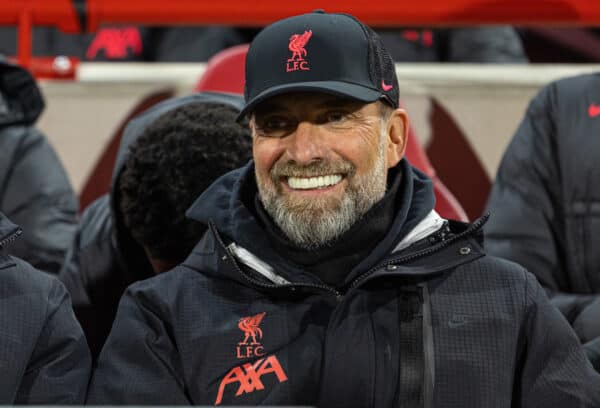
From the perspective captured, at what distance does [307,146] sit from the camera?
1593 mm

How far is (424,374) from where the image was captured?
1498 mm

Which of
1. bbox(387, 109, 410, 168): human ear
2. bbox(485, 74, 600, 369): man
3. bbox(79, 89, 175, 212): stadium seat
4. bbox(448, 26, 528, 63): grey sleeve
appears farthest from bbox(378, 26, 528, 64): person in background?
bbox(387, 109, 410, 168): human ear

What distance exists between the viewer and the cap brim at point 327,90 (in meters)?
1.57

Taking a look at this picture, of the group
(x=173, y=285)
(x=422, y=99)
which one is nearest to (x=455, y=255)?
(x=173, y=285)

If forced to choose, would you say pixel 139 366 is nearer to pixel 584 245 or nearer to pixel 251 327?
pixel 251 327

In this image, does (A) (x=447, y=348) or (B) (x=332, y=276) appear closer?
(A) (x=447, y=348)

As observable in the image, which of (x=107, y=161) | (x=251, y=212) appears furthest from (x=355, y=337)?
(x=107, y=161)

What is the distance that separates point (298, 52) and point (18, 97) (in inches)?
45.8

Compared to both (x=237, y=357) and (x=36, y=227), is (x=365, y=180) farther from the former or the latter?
(x=36, y=227)

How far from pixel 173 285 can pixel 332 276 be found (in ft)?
0.77

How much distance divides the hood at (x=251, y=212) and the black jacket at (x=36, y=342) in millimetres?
260

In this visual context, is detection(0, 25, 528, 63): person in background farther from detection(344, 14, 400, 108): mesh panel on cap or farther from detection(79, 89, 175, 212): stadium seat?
detection(344, 14, 400, 108): mesh panel on cap

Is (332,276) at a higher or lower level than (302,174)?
lower

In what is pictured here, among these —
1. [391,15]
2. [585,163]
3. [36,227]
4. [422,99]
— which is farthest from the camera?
[422,99]
